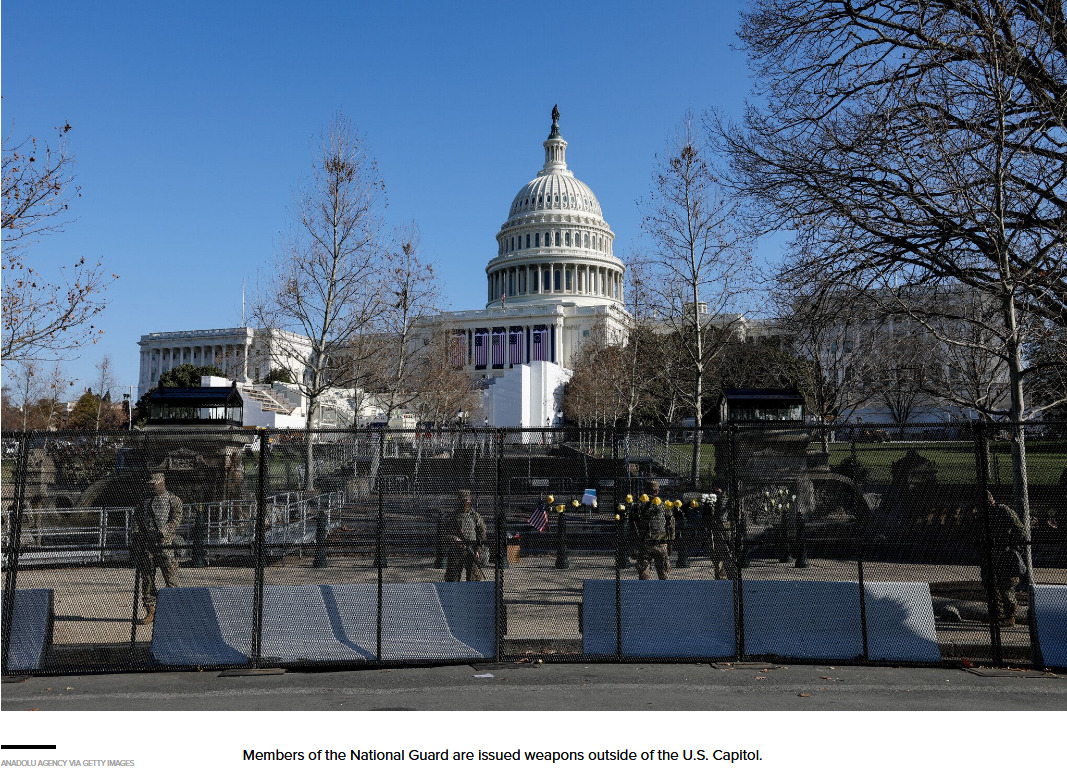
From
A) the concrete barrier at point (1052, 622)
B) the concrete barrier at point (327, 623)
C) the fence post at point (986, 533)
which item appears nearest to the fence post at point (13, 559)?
the concrete barrier at point (327, 623)

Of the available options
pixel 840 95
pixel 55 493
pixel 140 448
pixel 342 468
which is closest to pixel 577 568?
pixel 342 468

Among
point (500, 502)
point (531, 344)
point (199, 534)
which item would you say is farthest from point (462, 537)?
point (531, 344)

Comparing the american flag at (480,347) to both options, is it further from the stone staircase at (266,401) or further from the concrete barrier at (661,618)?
the concrete barrier at (661,618)

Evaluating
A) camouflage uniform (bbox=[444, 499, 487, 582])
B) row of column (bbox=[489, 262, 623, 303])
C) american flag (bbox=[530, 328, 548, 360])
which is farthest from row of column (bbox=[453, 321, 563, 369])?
camouflage uniform (bbox=[444, 499, 487, 582])

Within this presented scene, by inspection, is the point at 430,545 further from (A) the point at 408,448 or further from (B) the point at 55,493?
(A) the point at 408,448

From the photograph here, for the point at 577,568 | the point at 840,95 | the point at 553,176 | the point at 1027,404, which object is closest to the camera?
the point at 577,568

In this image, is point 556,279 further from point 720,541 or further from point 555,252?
point 720,541

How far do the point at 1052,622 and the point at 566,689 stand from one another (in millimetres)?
5345

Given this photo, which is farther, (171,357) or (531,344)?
(171,357)

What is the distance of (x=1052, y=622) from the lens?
30.0 ft

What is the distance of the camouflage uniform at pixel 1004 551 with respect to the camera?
9617mm

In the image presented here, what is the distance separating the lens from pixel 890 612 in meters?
9.32

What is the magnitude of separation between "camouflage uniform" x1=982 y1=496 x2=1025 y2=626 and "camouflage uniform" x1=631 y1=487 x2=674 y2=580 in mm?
3566

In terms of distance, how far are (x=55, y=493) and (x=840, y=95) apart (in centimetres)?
1474
